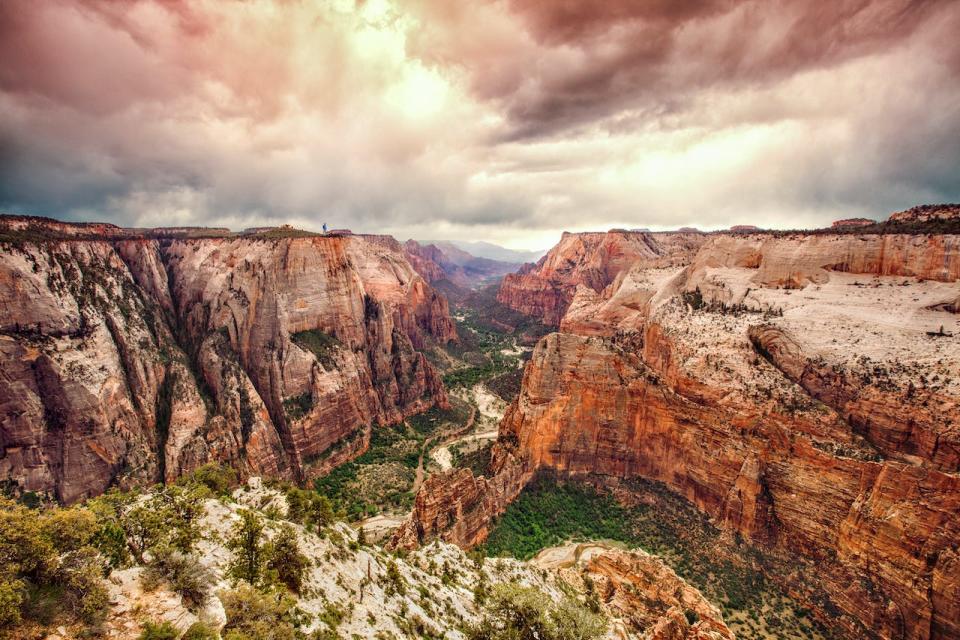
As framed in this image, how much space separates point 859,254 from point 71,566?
287ft

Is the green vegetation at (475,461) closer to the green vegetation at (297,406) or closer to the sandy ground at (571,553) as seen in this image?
the sandy ground at (571,553)

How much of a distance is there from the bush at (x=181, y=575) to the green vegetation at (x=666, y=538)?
38.2 m

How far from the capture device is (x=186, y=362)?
70438mm

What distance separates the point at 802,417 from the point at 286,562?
5128 cm

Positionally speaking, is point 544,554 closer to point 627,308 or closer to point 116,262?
point 627,308

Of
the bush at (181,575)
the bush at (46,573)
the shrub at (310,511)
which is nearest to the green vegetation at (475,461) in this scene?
the shrub at (310,511)

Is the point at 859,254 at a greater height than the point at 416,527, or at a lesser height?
greater

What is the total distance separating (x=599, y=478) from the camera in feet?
199

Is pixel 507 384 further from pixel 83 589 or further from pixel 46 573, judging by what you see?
pixel 46 573

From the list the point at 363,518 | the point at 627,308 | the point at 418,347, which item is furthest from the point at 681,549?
the point at 418,347

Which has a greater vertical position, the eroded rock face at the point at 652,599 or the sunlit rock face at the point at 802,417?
the sunlit rock face at the point at 802,417

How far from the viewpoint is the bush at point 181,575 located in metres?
18.0

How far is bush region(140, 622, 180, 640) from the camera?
14.4m

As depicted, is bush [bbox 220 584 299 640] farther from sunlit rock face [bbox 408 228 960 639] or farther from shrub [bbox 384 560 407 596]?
sunlit rock face [bbox 408 228 960 639]
